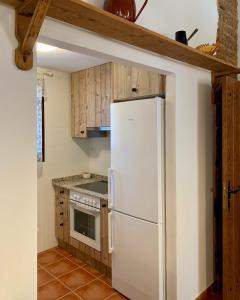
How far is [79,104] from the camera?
129 inches

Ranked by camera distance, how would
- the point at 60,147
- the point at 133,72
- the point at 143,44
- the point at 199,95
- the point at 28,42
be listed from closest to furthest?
the point at 28,42
the point at 143,44
the point at 199,95
the point at 133,72
the point at 60,147

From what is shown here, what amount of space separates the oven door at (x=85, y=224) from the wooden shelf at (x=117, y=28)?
1744mm

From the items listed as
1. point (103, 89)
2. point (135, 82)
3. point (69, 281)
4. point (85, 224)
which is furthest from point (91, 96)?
Result: point (69, 281)

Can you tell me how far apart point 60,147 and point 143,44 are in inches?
85.2

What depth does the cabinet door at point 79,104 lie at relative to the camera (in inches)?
126

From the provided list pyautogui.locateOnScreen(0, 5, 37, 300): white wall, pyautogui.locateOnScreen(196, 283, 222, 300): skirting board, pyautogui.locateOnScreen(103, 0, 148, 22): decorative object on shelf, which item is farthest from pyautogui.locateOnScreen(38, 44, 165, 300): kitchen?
pyautogui.locateOnScreen(0, 5, 37, 300): white wall

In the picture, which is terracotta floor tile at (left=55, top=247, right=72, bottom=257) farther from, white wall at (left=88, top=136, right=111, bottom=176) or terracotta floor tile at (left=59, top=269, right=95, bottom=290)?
white wall at (left=88, top=136, right=111, bottom=176)

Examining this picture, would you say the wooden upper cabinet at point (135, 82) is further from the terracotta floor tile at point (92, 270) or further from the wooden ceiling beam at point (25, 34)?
the terracotta floor tile at point (92, 270)

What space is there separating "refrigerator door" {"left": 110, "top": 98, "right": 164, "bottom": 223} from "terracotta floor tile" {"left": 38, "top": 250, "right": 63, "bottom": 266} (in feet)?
4.33

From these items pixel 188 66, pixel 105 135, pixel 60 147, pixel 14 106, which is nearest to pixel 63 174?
pixel 60 147

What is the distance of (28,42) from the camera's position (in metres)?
1.07

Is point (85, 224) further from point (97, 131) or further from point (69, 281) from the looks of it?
point (97, 131)

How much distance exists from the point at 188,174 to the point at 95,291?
1.47 metres

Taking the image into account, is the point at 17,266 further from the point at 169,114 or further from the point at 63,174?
the point at 63,174
